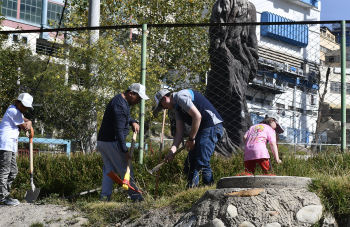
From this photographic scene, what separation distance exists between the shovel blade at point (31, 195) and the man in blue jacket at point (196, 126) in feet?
6.88

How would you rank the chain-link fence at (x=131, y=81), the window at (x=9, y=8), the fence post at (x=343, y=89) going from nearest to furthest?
the fence post at (x=343, y=89) < the chain-link fence at (x=131, y=81) < the window at (x=9, y=8)

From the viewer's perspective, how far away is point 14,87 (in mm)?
8258

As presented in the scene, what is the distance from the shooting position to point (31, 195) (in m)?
5.95

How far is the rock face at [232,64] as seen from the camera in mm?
7742

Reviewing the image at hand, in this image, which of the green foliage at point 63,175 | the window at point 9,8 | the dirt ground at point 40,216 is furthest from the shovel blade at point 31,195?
the window at point 9,8

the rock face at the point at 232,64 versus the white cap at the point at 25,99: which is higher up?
the rock face at the point at 232,64

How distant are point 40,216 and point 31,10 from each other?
31734mm

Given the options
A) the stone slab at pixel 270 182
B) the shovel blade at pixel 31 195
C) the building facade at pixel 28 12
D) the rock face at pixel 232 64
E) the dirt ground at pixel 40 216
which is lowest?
the dirt ground at pixel 40 216

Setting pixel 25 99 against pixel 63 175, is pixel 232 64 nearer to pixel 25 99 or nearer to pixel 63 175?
pixel 63 175

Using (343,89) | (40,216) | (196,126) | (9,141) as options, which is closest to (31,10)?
(9,141)

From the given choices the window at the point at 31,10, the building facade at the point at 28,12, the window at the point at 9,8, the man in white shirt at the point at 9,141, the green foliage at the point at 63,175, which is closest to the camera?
the man in white shirt at the point at 9,141

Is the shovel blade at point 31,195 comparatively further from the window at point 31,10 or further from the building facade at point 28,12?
the window at point 31,10

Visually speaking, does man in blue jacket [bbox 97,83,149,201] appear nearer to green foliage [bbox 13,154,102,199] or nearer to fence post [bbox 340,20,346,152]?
green foliage [bbox 13,154,102,199]

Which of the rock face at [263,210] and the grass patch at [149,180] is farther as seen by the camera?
the grass patch at [149,180]
